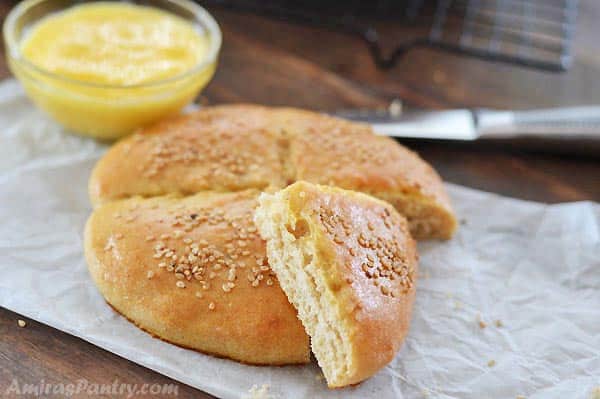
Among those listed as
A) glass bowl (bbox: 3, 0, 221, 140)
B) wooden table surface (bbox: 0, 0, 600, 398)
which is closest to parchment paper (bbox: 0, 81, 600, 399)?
glass bowl (bbox: 3, 0, 221, 140)

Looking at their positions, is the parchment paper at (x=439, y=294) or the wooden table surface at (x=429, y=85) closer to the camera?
the parchment paper at (x=439, y=294)

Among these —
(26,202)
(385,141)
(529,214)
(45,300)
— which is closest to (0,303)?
(45,300)

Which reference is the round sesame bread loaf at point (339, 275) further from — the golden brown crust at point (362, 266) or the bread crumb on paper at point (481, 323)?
the bread crumb on paper at point (481, 323)

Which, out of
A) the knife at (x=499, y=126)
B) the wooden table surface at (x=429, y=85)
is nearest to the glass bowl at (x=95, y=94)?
the wooden table surface at (x=429, y=85)

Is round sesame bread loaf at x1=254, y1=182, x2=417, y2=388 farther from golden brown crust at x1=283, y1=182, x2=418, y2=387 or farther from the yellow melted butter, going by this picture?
the yellow melted butter

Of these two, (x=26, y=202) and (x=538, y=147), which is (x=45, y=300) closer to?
(x=26, y=202)

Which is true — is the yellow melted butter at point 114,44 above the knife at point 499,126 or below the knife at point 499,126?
above
